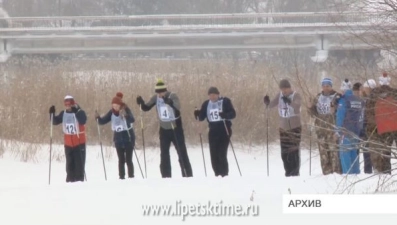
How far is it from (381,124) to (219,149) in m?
3.82

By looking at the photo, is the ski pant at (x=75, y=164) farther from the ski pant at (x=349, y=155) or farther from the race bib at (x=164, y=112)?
the ski pant at (x=349, y=155)

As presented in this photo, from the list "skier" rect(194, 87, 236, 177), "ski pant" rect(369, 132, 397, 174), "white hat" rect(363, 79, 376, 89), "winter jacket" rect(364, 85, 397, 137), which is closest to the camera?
"ski pant" rect(369, 132, 397, 174)

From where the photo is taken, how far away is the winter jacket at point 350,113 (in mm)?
11953

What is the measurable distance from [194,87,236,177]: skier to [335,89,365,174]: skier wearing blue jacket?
2.06 meters

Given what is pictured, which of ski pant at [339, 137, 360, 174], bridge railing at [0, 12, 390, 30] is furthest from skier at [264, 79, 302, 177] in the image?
bridge railing at [0, 12, 390, 30]

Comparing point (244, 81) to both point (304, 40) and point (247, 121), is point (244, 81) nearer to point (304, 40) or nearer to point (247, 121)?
point (247, 121)

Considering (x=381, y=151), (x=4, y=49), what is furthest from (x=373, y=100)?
(x=4, y=49)

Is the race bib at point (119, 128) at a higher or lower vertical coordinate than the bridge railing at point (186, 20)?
lower

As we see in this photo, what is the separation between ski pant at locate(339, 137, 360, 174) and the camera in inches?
427

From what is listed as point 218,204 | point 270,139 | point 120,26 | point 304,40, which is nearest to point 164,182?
point 218,204

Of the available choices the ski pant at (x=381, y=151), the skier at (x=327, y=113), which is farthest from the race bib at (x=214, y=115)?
the ski pant at (x=381, y=151)

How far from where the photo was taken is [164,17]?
4459cm

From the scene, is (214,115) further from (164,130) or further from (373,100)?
(373,100)

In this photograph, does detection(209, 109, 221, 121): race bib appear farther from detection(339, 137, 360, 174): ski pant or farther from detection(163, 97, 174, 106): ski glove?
detection(339, 137, 360, 174): ski pant
